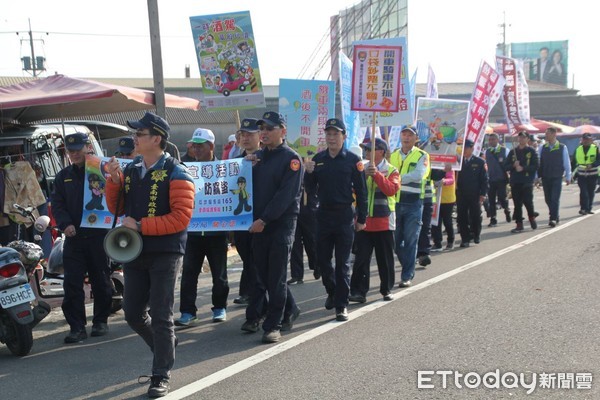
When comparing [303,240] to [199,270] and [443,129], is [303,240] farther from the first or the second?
[443,129]

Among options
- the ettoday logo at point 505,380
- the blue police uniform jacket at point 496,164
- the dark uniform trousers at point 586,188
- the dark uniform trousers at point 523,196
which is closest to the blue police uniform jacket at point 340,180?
the ettoday logo at point 505,380

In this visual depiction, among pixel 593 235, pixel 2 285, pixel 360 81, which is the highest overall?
pixel 360 81

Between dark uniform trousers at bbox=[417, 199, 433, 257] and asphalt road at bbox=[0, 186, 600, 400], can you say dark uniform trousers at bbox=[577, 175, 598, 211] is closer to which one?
dark uniform trousers at bbox=[417, 199, 433, 257]

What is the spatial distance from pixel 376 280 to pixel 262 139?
3.74 m

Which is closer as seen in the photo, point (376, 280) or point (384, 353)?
point (384, 353)

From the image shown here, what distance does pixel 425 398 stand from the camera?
4.83 meters

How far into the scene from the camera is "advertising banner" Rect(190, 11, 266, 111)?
9250mm

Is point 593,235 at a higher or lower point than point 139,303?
lower

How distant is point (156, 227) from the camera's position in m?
5.04

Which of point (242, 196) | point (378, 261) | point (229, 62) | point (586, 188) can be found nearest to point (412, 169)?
point (378, 261)

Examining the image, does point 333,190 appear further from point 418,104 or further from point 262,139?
point 418,104

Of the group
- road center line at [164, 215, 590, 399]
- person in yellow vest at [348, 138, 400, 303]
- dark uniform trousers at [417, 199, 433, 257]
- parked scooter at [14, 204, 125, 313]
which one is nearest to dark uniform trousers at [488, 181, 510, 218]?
dark uniform trousers at [417, 199, 433, 257]

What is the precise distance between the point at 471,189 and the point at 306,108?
4.15m

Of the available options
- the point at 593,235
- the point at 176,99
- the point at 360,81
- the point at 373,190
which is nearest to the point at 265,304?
the point at 373,190
